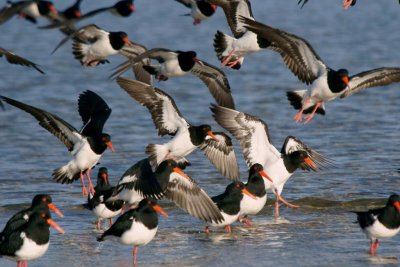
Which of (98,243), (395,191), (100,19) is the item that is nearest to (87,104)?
(98,243)

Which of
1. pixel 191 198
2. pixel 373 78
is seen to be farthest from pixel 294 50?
pixel 191 198

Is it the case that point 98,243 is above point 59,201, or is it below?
above

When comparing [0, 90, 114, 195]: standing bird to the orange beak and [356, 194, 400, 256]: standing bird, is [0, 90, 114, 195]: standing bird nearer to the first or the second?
the orange beak

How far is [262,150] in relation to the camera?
13.4m

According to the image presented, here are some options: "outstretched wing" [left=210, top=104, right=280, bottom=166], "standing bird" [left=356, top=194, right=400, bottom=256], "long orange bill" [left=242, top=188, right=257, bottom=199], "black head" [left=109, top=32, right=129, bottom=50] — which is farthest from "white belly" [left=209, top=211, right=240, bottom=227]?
"black head" [left=109, top=32, right=129, bottom=50]

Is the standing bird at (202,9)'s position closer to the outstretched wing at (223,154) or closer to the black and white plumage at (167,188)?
the outstretched wing at (223,154)

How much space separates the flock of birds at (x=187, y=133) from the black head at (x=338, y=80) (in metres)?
0.01

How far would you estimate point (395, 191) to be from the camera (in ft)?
44.1

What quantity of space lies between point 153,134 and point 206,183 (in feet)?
11.9

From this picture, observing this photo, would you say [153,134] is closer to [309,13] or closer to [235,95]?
[235,95]

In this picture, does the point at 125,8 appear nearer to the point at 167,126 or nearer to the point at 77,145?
the point at 167,126

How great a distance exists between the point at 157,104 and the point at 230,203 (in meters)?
2.20

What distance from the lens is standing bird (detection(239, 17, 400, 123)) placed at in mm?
12133

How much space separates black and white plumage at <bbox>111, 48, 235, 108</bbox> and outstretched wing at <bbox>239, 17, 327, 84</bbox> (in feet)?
3.42
